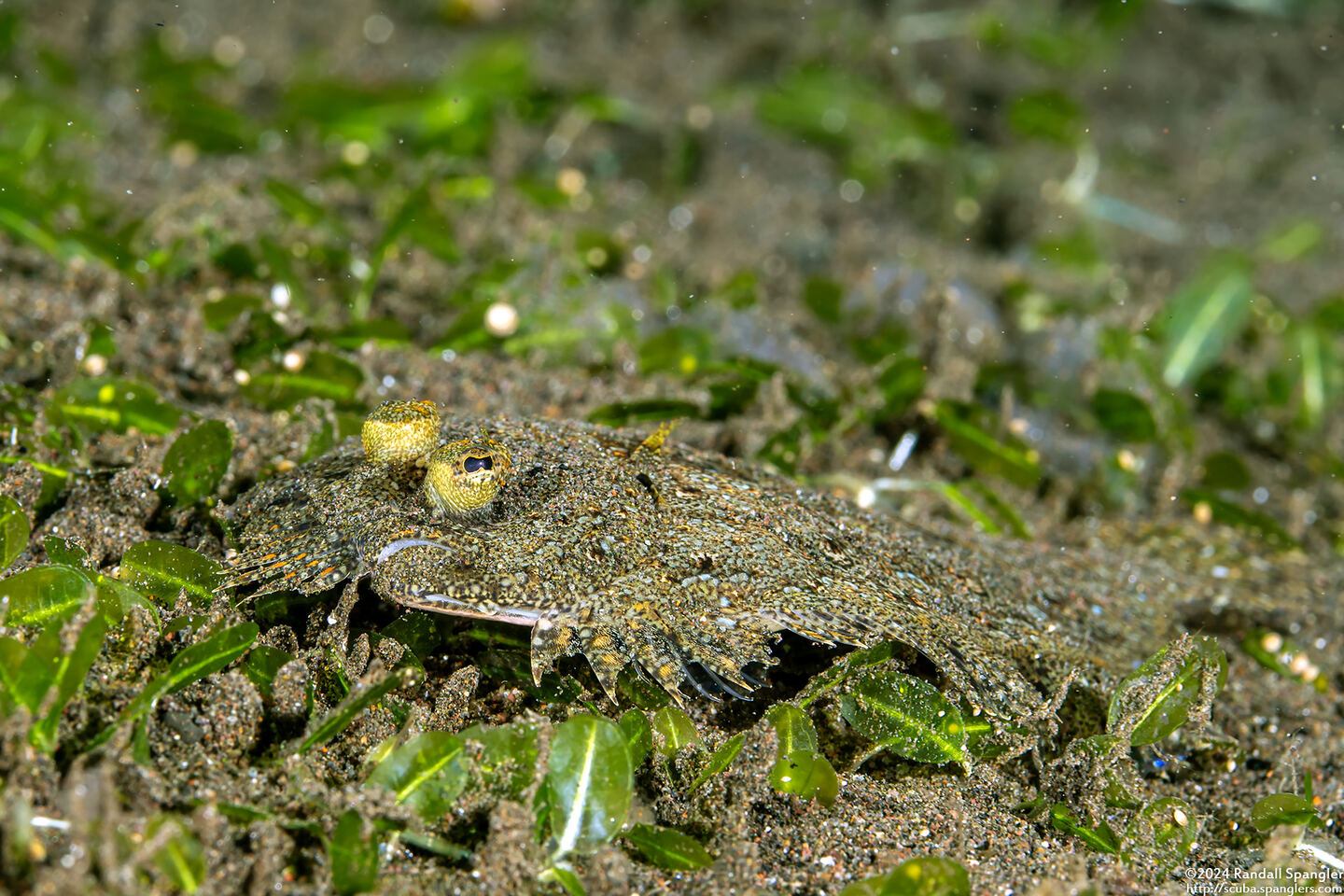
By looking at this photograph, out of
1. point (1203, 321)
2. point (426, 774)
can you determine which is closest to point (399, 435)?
point (426, 774)

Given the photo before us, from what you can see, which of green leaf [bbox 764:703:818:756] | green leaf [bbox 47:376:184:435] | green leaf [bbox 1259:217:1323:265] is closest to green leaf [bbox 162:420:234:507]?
green leaf [bbox 47:376:184:435]

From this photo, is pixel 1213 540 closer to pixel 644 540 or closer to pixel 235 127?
pixel 644 540

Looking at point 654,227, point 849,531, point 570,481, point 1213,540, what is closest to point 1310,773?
point 1213,540

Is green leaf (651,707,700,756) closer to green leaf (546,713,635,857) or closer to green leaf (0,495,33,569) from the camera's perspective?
green leaf (546,713,635,857)

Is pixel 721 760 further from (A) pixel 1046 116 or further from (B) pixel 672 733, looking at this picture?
(A) pixel 1046 116

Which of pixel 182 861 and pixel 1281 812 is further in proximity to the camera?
pixel 1281 812

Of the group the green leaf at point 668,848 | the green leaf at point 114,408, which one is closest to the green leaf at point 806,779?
the green leaf at point 668,848
